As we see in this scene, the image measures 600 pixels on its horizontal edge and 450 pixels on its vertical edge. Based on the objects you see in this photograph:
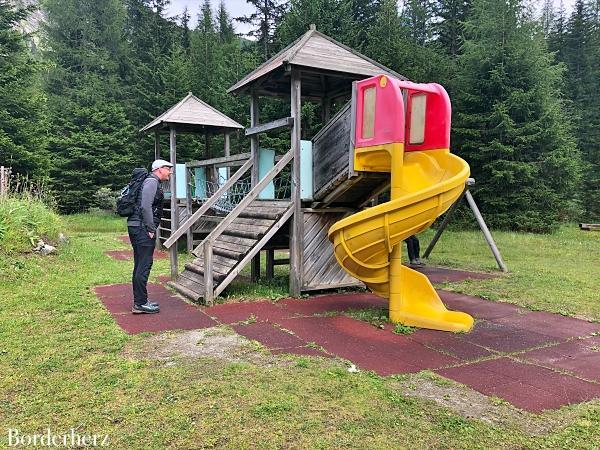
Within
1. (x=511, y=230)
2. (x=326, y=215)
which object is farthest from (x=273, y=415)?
(x=511, y=230)

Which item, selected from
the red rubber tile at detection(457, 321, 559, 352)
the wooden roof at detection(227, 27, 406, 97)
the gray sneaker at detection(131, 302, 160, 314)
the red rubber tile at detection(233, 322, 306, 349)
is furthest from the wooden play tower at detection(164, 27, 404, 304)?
the red rubber tile at detection(457, 321, 559, 352)

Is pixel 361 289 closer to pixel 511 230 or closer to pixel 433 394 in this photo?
pixel 433 394

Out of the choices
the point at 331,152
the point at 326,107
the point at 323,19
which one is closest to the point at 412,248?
the point at 326,107

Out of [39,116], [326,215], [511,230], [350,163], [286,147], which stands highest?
[39,116]

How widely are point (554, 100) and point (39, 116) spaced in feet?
80.8

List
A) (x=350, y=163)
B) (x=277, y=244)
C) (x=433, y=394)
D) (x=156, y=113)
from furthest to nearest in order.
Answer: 1. (x=156, y=113)
2. (x=277, y=244)
3. (x=350, y=163)
4. (x=433, y=394)

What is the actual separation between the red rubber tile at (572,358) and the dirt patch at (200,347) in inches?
96.8

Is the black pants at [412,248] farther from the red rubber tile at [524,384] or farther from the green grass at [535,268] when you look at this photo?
the red rubber tile at [524,384]

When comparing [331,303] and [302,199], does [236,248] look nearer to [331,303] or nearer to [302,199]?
[302,199]

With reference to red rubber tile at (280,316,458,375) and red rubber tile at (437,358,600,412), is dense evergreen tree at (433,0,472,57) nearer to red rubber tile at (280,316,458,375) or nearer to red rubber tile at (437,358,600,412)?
red rubber tile at (280,316,458,375)

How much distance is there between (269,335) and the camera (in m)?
5.06

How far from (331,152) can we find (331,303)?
221 centimetres

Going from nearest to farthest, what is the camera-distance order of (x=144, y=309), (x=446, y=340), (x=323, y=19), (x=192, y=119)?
(x=446, y=340) → (x=144, y=309) → (x=192, y=119) → (x=323, y=19)

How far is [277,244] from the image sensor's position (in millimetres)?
8336
